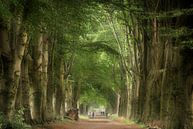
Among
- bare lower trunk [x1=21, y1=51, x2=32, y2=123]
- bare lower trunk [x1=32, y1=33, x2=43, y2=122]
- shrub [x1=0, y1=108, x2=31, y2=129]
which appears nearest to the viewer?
shrub [x1=0, y1=108, x2=31, y2=129]

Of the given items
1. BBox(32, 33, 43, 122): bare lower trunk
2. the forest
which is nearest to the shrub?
the forest

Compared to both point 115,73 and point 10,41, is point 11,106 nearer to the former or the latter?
point 10,41

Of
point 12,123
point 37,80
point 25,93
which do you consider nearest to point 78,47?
point 37,80

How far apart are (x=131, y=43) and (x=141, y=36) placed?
13.6 feet

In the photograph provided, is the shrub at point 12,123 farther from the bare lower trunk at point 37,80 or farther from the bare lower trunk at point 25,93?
the bare lower trunk at point 37,80

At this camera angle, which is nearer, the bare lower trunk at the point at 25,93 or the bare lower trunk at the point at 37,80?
the bare lower trunk at the point at 25,93

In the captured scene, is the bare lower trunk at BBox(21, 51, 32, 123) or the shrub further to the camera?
the bare lower trunk at BBox(21, 51, 32, 123)

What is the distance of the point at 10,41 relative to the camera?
674 inches

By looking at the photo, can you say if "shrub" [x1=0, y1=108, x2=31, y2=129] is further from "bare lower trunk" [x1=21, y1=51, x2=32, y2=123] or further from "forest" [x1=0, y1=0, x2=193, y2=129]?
"bare lower trunk" [x1=21, y1=51, x2=32, y2=123]

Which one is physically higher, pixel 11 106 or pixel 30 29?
pixel 30 29

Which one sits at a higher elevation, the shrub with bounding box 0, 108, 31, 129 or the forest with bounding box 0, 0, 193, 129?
the forest with bounding box 0, 0, 193, 129

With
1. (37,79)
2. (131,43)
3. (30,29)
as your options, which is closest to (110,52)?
(131,43)

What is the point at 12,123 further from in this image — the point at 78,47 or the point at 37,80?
the point at 78,47

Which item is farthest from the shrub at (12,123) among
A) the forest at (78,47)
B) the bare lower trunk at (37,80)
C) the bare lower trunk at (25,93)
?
the bare lower trunk at (37,80)
